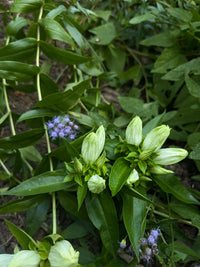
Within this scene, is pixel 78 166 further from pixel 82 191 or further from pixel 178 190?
pixel 178 190

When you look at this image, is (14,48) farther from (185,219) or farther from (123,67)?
(185,219)

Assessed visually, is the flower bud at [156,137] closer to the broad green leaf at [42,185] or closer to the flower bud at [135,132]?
the flower bud at [135,132]

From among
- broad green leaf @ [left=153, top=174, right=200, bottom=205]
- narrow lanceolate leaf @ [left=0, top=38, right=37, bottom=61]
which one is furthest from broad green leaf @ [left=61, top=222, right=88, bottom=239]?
narrow lanceolate leaf @ [left=0, top=38, right=37, bottom=61]

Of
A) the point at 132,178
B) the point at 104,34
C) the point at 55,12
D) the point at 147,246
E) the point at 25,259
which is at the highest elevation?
the point at 55,12

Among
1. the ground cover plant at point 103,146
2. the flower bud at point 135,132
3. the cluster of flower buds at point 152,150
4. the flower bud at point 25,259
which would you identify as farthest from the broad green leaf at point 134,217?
the flower bud at point 25,259

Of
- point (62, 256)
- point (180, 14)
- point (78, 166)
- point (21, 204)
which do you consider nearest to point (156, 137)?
point (78, 166)

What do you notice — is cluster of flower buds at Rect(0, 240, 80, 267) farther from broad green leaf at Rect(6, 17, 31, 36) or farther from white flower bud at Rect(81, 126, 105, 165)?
broad green leaf at Rect(6, 17, 31, 36)
